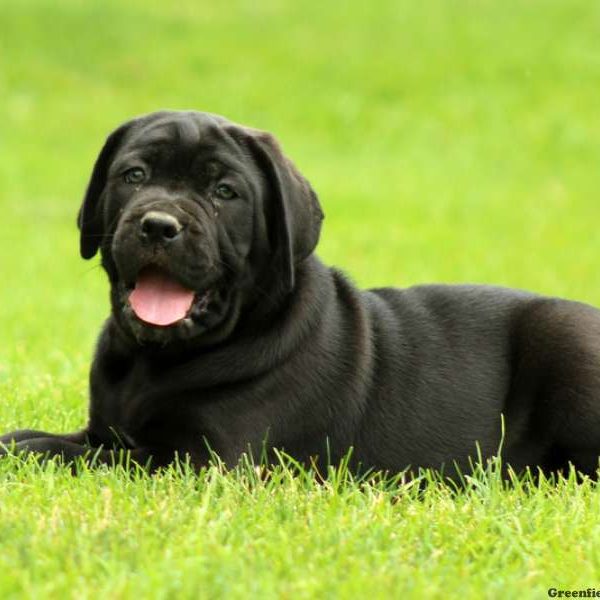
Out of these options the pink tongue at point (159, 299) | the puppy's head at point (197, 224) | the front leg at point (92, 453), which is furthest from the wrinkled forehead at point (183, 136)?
the front leg at point (92, 453)

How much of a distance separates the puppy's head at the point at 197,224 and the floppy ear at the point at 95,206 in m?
0.07

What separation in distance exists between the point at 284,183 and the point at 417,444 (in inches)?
43.1

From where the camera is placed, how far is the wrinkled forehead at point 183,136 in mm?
4551

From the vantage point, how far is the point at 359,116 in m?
20.9

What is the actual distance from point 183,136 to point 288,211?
452mm

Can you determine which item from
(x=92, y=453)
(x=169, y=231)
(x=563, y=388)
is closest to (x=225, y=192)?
(x=169, y=231)

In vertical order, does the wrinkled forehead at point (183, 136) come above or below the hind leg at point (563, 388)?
above

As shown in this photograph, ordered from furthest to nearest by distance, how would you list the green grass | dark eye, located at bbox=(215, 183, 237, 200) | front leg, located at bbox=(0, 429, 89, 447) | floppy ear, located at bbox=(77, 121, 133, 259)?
1. floppy ear, located at bbox=(77, 121, 133, 259)
2. front leg, located at bbox=(0, 429, 89, 447)
3. dark eye, located at bbox=(215, 183, 237, 200)
4. the green grass

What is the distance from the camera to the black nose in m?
4.28

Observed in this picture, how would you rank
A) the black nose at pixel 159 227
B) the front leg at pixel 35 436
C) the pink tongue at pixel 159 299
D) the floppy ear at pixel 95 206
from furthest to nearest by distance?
the floppy ear at pixel 95 206 → the front leg at pixel 35 436 → the pink tongue at pixel 159 299 → the black nose at pixel 159 227

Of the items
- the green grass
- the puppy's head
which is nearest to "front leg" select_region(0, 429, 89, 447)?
the green grass

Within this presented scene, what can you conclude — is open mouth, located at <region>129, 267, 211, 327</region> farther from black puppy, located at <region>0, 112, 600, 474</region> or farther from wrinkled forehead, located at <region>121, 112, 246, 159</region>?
wrinkled forehead, located at <region>121, 112, 246, 159</region>

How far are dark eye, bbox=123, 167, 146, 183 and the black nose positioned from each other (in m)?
0.31

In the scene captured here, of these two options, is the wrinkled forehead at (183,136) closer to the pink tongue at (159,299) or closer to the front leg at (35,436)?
the pink tongue at (159,299)
